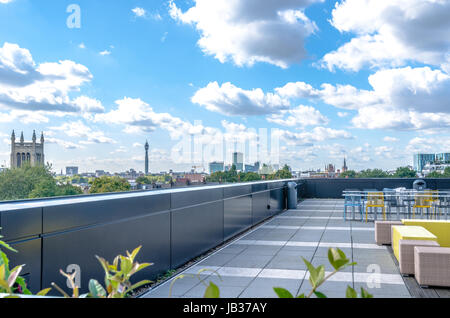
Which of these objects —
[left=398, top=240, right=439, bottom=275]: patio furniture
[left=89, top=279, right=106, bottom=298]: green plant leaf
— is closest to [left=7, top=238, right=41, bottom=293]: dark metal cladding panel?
[left=89, top=279, right=106, bottom=298]: green plant leaf

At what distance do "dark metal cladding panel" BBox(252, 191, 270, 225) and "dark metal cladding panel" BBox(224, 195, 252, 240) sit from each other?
45 centimetres

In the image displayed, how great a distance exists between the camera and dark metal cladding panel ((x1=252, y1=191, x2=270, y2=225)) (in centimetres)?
1114

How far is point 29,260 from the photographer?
343 centimetres

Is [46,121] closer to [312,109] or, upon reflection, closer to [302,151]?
[312,109]

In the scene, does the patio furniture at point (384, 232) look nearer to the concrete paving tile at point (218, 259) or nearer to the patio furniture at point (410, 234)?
the patio furniture at point (410, 234)

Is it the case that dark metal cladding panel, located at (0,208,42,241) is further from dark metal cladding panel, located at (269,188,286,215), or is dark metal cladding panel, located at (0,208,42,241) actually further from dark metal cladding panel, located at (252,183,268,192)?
dark metal cladding panel, located at (269,188,286,215)

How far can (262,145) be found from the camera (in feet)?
70.0

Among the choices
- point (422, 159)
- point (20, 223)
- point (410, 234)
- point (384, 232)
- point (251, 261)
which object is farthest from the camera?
point (422, 159)

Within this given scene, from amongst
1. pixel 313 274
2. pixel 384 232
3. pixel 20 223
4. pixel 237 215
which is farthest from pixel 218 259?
pixel 313 274

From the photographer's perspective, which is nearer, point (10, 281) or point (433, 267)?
point (10, 281)

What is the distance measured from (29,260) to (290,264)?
421 cm

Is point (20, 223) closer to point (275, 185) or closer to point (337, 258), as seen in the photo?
point (337, 258)

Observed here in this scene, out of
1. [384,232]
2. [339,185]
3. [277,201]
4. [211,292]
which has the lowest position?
[384,232]

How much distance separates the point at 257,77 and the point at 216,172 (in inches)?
624
